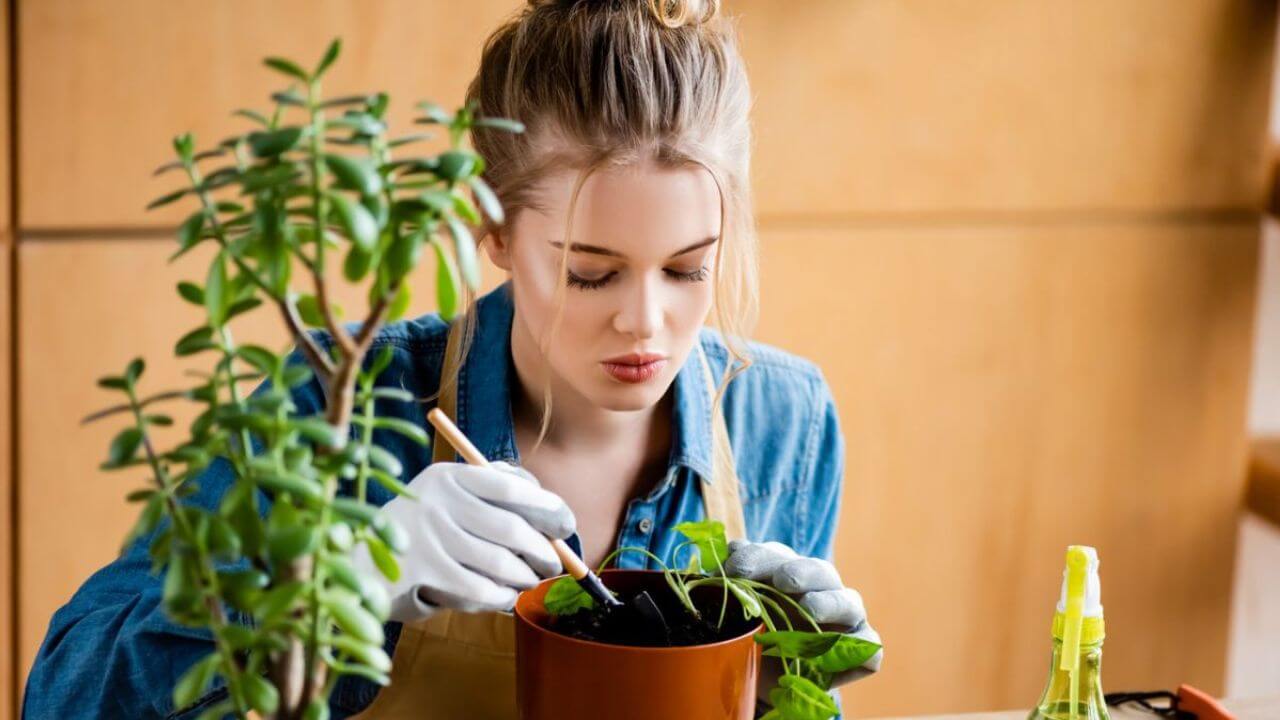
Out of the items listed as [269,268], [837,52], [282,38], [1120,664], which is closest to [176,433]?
[282,38]

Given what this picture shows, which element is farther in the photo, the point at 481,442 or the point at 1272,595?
the point at 1272,595

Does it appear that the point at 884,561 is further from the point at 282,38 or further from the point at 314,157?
the point at 314,157

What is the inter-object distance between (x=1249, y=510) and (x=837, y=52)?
3.55ft

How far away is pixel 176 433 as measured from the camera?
1.83 metres

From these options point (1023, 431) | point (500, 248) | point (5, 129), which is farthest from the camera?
point (1023, 431)

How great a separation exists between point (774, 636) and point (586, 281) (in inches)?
14.4

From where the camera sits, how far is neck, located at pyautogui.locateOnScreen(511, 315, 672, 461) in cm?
128

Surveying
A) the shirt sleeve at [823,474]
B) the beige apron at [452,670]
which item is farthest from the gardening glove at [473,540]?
the shirt sleeve at [823,474]

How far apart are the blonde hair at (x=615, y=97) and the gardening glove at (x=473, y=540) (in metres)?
0.20

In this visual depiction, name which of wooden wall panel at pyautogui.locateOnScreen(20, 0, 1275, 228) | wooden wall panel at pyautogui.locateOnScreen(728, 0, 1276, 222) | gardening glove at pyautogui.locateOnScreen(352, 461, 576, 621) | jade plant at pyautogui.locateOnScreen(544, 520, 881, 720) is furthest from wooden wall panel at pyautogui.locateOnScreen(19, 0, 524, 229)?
jade plant at pyautogui.locateOnScreen(544, 520, 881, 720)

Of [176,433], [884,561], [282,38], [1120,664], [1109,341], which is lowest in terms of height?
[1120,664]

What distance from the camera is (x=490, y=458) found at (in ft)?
4.07

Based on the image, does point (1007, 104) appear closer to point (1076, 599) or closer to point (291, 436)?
point (1076, 599)

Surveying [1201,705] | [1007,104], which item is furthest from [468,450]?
[1007,104]
